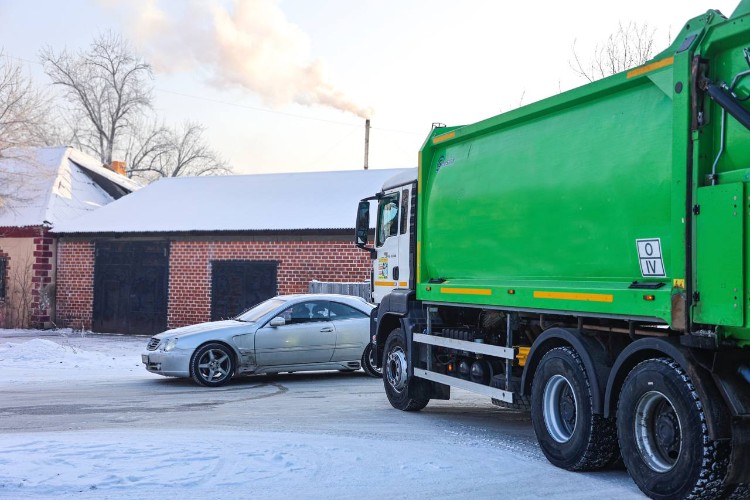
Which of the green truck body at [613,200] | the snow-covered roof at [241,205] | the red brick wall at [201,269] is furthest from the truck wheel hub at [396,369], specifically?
the snow-covered roof at [241,205]

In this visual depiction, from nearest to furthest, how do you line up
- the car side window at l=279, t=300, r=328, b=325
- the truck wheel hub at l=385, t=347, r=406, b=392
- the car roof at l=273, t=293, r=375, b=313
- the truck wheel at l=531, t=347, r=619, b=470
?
the truck wheel at l=531, t=347, r=619, b=470 → the truck wheel hub at l=385, t=347, r=406, b=392 → the car side window at l=279, t=300, r=328, b=325 → the car roof at l=273, t=293, r=375, b=313

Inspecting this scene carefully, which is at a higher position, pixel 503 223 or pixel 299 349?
pixel 503 223

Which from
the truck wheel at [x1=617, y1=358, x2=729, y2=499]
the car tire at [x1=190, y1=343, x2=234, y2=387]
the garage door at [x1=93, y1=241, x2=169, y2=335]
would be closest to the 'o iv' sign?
the truck wheel at [x1=617, y1=358, x2=729, y2=499]

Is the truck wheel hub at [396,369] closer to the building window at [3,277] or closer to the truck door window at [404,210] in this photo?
the truck door window at [404,210]

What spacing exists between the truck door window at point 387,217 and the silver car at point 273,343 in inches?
89.3

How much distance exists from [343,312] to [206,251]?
1048 centimetres

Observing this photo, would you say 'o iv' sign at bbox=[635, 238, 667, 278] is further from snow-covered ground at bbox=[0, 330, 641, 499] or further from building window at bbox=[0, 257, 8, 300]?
building window at bbox=[0, 257, 8, 300]

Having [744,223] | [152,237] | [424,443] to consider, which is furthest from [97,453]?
[152,237]

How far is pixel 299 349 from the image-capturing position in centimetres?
1352

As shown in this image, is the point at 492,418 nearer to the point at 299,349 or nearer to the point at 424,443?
the point at 424,443

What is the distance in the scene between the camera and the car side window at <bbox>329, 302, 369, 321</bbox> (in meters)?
14.0

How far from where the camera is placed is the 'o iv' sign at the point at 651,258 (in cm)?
598

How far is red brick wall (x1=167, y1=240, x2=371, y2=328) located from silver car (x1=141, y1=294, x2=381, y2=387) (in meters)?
7.45

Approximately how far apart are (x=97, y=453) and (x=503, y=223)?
426 centimetres
